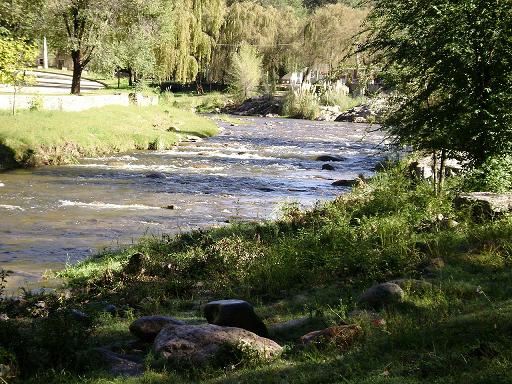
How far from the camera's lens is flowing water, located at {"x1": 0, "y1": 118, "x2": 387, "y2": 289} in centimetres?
1478

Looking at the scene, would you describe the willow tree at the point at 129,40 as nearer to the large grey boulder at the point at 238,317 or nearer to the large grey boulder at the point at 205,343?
the large grey boulder at the point at 238,317

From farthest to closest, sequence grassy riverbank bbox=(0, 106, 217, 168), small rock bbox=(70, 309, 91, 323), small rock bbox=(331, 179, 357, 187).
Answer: grassy riverbank bbox=(0, 106, 217, 168) < small rock bbox=(331, 179, 357, 187) < small rock bbox=(70, 309, 91, 323)

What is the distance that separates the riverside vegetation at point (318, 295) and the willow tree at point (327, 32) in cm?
6843

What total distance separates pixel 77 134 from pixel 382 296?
2550 cm

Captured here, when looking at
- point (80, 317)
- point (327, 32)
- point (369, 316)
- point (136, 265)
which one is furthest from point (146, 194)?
point (327, 32)

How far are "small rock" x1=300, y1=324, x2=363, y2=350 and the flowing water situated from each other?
22.3 feet

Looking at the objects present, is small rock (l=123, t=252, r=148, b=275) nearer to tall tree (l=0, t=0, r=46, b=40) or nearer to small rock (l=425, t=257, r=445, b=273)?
small rock (l=425, t=257, r=445, b=273)

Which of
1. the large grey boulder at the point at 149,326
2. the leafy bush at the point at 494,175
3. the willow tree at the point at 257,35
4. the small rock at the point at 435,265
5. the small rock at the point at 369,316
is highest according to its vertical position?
the willow tree at the point at 257,35

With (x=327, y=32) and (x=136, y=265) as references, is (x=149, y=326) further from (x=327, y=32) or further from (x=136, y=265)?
(x=327, y=32)

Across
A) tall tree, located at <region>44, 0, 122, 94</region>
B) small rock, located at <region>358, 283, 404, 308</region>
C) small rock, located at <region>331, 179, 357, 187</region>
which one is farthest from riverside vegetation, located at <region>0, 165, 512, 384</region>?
tall tree, located at <region>44, 0, 122, 94</region>

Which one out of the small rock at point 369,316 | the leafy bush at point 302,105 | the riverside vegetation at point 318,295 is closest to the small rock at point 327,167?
the riverside vegetation at point 318,295

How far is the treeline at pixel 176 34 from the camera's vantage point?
37844 millimetres

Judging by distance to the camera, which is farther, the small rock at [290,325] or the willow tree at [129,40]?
the willow tree at [129,40]

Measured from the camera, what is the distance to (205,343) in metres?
6.45
